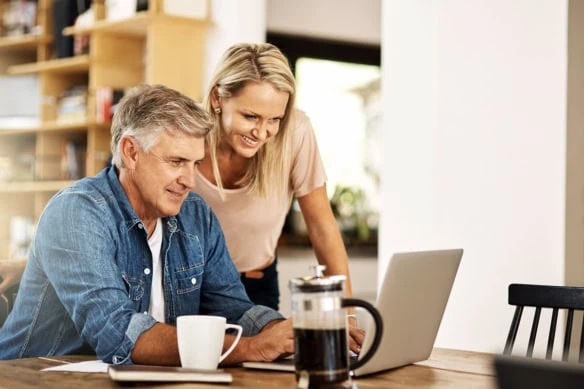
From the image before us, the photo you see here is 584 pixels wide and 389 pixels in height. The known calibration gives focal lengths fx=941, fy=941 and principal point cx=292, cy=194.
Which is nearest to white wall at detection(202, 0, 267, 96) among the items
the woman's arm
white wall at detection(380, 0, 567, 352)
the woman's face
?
white wall at detection(380, 0, 567, 352)

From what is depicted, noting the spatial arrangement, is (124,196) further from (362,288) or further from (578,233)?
(362,288)

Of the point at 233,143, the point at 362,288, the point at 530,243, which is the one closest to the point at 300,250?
the point at 362,288

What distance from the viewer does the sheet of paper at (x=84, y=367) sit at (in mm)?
1676

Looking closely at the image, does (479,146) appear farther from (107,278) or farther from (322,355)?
(322,355)

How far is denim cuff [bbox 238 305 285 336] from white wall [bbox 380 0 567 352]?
1.13 m

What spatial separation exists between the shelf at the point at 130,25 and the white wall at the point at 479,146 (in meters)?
1.53

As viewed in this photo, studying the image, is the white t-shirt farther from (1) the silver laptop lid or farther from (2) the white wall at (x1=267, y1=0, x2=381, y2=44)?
(2) the white wall at (x1=267, y1=0, x2=381, y2=44)

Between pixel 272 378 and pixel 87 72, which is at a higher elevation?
pixel 87 72

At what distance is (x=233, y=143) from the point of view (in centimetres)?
238

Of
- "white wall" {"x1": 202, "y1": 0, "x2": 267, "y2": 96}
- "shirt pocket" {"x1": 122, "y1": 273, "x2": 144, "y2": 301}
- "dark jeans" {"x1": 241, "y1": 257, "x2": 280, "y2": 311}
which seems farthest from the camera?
"white wall" {"x1": 202, "y1": 0, "x2": 267, "y2": 96}

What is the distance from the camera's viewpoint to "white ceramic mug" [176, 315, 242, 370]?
163 centimetres

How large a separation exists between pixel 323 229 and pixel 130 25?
2.55 metres

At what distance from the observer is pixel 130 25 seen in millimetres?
4805

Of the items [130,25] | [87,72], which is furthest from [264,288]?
[87,72]
